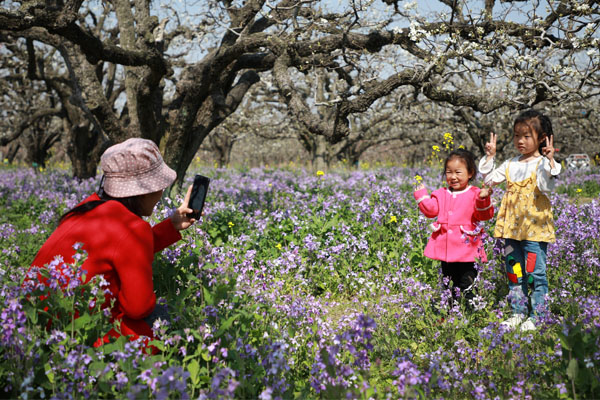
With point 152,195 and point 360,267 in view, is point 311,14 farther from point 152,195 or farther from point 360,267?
point 152,195

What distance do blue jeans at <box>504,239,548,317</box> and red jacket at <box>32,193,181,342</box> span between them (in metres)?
3.11

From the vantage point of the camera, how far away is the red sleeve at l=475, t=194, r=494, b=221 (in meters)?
4.36

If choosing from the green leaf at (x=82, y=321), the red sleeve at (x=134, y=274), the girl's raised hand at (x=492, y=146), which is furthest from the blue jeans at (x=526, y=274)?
the green leaf at (x=82, y=321)

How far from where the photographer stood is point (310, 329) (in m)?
3.41

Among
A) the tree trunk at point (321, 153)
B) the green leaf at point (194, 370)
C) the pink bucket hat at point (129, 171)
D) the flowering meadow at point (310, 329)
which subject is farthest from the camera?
the tree trunk at point (321, 153)

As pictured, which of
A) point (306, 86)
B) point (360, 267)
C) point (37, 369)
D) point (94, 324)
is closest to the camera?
point (37, 369)

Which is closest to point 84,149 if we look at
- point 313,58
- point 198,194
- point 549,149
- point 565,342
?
point 313,58

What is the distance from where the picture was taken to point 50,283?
103 inches

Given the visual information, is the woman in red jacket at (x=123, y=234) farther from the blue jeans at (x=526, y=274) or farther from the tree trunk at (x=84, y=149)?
the tree trunk at (x=84, y=149)

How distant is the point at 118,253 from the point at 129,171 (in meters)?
0.61

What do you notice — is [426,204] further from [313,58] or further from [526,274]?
[313,58]

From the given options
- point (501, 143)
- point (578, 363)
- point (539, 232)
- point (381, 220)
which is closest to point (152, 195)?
point (578, 363)

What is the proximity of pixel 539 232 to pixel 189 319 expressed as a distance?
316 cm

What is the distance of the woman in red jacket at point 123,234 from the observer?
2822 mm
